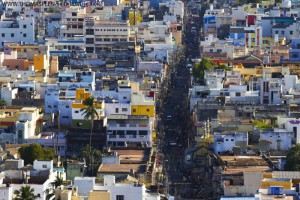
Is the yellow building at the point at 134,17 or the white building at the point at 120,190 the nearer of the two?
the white building at the point at 120,190

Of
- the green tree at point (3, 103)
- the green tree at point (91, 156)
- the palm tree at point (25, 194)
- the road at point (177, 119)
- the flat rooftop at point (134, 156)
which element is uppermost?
the palm tree at point (25, 194)

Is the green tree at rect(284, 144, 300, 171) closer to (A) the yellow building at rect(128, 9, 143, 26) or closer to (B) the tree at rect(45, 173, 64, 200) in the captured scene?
(B) the tree at rect(45, 173, 64, 200)

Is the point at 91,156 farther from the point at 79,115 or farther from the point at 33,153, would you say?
the point at 79,115

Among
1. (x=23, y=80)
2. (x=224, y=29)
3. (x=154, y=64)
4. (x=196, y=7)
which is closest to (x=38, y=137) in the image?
(x=23, y=80)

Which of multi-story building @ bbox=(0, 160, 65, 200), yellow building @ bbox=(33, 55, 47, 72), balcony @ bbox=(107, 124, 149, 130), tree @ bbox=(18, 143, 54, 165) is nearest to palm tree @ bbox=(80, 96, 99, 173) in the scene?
balcony @ bbox=(107, 124, 149, 130)

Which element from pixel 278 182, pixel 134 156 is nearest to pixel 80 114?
pixel 134 156

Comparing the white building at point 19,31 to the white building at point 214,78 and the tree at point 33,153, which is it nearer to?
the white building at point 214,78

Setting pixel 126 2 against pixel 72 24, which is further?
pixel 126 2

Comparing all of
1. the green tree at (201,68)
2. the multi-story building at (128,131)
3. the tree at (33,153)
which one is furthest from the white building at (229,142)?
the green tree at (201,68)
